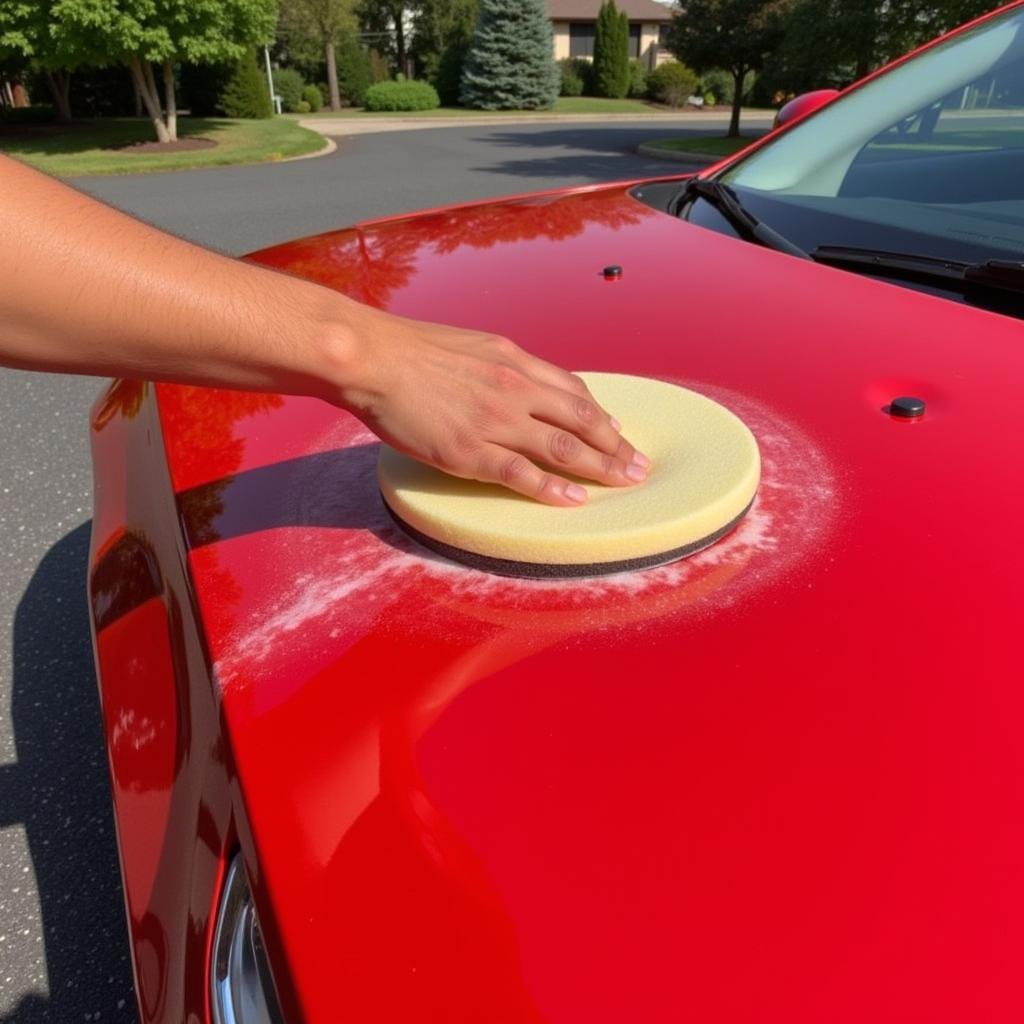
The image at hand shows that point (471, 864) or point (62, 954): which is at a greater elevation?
point (471, 864)

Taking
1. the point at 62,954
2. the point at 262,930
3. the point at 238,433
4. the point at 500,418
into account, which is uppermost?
the point at 500,418

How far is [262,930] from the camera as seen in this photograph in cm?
66

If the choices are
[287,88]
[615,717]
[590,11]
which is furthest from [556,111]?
[615,717]

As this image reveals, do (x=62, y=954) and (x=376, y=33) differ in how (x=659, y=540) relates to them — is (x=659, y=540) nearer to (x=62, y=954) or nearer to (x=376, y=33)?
(x=62, y=954)

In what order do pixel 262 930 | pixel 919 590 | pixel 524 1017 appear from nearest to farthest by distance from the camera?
pixel 524 1017 → pixel 262 930 → pixel 919 590

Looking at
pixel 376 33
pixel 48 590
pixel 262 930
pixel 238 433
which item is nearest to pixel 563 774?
pixel 262 930

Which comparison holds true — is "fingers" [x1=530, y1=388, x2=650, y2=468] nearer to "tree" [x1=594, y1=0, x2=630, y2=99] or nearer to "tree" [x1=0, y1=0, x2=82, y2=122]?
"tree" [x1=0, y1=0, x2=82, y2=122]

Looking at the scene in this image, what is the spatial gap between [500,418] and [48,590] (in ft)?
6.80

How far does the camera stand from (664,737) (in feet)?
2.24

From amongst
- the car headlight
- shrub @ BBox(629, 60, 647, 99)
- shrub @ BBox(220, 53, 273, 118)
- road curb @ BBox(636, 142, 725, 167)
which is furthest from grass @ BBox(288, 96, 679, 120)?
the car headlight

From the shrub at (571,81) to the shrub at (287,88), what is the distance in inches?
410

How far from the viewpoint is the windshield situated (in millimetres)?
1689

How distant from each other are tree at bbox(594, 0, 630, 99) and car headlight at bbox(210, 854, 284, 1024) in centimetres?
3681

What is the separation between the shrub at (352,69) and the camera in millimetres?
32094
